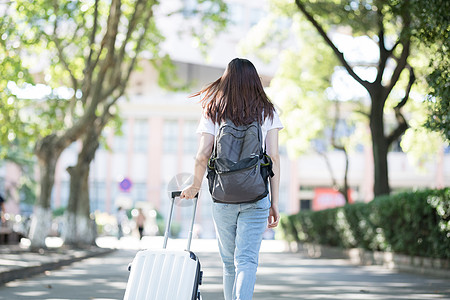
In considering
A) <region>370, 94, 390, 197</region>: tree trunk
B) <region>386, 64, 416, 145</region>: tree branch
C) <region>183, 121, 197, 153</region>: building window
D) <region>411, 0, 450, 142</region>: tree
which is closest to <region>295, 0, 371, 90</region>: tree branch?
<region>370, 94, 390, 197</region>: tree trunk

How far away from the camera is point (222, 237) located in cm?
524

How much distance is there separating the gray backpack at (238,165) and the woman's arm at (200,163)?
57 mm

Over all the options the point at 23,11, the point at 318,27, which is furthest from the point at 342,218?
the point at 23,11

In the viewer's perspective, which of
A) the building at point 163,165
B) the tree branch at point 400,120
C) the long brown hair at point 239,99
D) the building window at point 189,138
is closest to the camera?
the long brown hair at point 239,99

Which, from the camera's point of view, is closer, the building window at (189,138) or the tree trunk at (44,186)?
the tree trunk at (44,186)

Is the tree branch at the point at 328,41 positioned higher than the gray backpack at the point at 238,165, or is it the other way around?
the tree branch at the point at 328,41

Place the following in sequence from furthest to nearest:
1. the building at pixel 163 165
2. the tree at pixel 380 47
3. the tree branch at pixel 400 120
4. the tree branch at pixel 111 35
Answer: the building at pixel 163 165 → the tree branch at pixel 400 120 → the tree branch at pixel 111 35 → the tree at pixel 380 47

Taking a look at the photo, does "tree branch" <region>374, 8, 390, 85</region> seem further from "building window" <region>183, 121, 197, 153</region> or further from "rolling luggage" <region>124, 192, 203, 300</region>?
"building window" <region>183, 121, 197, 153</region>

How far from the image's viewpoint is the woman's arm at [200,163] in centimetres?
519

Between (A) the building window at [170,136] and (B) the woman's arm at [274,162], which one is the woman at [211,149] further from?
(A) the building window at [170,136]

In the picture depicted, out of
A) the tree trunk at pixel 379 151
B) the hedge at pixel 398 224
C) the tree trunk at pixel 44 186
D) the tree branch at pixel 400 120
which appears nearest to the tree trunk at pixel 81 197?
the tree trunk at pixel 44 186

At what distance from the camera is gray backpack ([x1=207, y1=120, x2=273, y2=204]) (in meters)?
5.02

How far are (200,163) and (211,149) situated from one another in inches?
4.6

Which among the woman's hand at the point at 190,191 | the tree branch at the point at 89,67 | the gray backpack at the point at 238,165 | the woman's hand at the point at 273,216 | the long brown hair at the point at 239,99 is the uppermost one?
the tree branch at the point at 89,67
